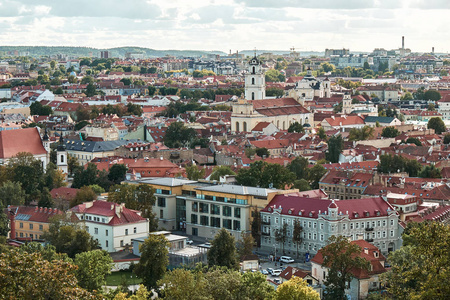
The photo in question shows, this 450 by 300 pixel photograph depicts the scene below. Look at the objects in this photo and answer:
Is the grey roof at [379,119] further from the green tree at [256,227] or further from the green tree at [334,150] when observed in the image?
the green tree at [256,227]

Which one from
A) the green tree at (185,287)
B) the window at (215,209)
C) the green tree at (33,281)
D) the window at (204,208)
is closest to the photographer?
the green tree at (33,281)

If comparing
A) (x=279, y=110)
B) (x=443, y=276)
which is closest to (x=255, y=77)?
(x=279, y=110)

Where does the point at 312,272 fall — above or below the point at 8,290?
below

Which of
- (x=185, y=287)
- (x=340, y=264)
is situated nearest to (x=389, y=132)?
(x=340, y=264)

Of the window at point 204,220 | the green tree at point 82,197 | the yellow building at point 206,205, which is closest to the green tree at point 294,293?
the yellow building at point 206,205

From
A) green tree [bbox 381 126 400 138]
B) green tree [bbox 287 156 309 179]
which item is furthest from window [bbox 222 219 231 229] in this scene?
green tree [bbox 381 126 400 138]

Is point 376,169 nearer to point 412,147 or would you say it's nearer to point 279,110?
point 412,147
